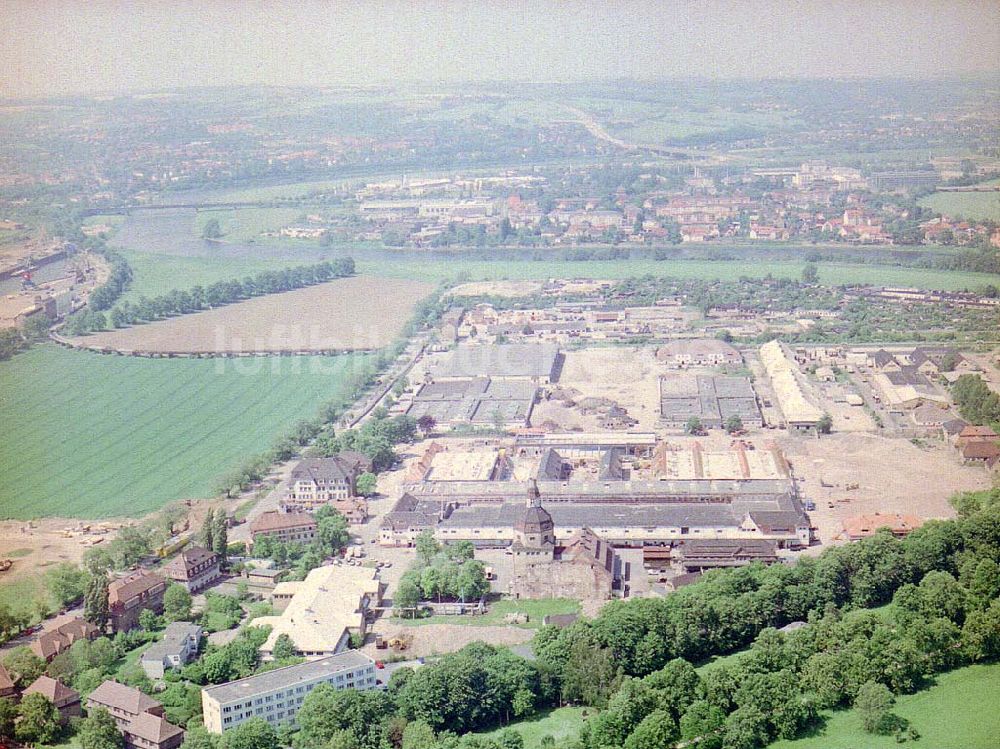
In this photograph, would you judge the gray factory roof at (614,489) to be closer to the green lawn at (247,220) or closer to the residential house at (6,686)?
the residential house at (6,686)

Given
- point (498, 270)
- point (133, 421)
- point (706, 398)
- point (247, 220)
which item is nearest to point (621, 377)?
point (706, 398)

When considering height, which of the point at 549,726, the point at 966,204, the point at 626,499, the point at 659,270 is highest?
the point at 966,204

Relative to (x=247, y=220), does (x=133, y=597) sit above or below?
below

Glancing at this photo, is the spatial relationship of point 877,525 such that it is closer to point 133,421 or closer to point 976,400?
point 976,400


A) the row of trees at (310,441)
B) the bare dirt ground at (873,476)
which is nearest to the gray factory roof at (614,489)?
the bare dirt ground at (873,476)

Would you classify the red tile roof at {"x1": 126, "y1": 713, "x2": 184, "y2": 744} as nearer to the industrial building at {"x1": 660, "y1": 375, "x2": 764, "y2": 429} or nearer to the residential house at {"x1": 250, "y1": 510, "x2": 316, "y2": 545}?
the residential house at {"x1": 250, "y1": 510, "x2": 316, "y2": 545}

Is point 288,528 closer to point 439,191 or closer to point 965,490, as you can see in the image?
point 965,490

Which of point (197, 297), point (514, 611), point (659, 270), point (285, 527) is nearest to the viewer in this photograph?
point (514, 611)
